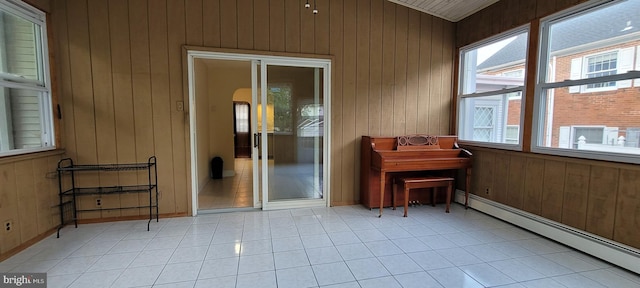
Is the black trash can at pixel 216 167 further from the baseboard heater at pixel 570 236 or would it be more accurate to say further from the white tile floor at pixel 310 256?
the baseboard heater at pixel 570 236

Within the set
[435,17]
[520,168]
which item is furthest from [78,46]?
[520,168]

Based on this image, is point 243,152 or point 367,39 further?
point 243,152

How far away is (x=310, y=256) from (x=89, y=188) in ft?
9.25

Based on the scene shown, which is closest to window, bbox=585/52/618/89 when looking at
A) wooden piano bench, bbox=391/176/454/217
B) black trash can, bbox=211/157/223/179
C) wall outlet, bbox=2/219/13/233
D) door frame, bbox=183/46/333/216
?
wooden piano bench, bbox=391/176/454/217

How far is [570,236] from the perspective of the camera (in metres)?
2.76

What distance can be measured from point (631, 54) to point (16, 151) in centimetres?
562

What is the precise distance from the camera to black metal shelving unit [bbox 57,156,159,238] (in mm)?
3135

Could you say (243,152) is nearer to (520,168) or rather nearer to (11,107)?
(11,107)

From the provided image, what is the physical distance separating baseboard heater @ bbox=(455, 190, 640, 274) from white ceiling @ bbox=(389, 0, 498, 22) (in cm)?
264

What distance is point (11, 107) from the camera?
8.81 feet

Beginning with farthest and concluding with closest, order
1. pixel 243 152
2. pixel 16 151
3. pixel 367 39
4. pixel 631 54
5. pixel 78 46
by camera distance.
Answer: pixel 243 152, pixel 367 39, pixel 78 46, pixel 16 151, pixel 631 54

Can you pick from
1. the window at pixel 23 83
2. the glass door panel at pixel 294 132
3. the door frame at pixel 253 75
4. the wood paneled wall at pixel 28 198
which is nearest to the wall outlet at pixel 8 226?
the wood paneled wall at pixel 28 198

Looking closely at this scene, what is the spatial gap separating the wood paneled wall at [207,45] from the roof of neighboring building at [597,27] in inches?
57.4

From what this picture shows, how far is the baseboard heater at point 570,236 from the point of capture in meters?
2.35
